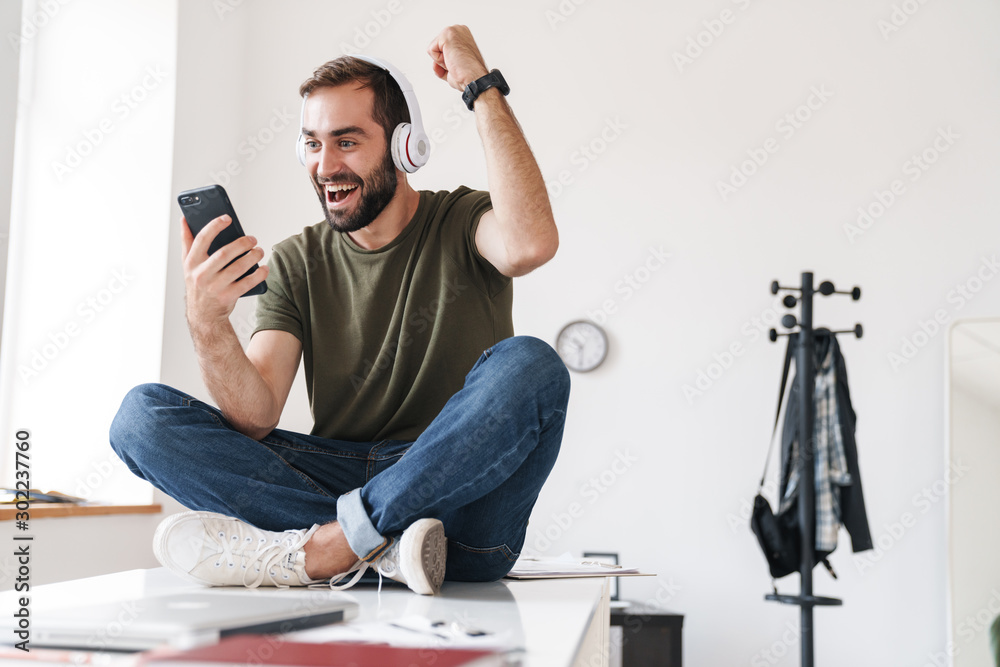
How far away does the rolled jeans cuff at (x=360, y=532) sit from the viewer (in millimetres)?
1108

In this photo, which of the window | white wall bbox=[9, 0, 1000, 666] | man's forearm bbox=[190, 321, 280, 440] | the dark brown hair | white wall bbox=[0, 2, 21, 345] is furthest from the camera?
white wall bbox=[9, 0, 1000, 666]

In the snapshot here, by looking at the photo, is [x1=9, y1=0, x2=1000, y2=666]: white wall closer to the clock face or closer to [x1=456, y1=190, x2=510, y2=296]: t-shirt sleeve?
the clock face

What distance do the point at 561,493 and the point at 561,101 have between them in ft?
5.30

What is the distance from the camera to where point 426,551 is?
1.08 meters

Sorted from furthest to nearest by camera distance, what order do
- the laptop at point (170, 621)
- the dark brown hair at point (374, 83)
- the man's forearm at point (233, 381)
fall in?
the dark brown hair at point (374, 83) → the man's forearm at point (233, 381) → the laptop at point (170, 621)

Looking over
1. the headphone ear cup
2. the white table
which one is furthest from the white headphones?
the white table

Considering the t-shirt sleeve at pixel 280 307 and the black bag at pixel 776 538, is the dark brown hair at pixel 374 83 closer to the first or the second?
the t-shirt sleeve at pixel 280 307

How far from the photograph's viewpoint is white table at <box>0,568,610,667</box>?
0.75 m

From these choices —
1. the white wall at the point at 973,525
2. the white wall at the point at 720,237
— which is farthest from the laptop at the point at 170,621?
the white wall at the point at 973,525

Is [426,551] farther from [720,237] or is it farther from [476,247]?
[720,237]

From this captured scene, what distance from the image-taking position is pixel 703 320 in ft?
10.5

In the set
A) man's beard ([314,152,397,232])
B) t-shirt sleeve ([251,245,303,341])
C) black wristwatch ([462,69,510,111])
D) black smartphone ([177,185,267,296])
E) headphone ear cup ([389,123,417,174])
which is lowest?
t-shirt sleeve ([251,245,303,341])

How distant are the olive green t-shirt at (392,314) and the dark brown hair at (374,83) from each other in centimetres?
17

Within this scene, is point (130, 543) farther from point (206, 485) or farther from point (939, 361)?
point (939, 361)
